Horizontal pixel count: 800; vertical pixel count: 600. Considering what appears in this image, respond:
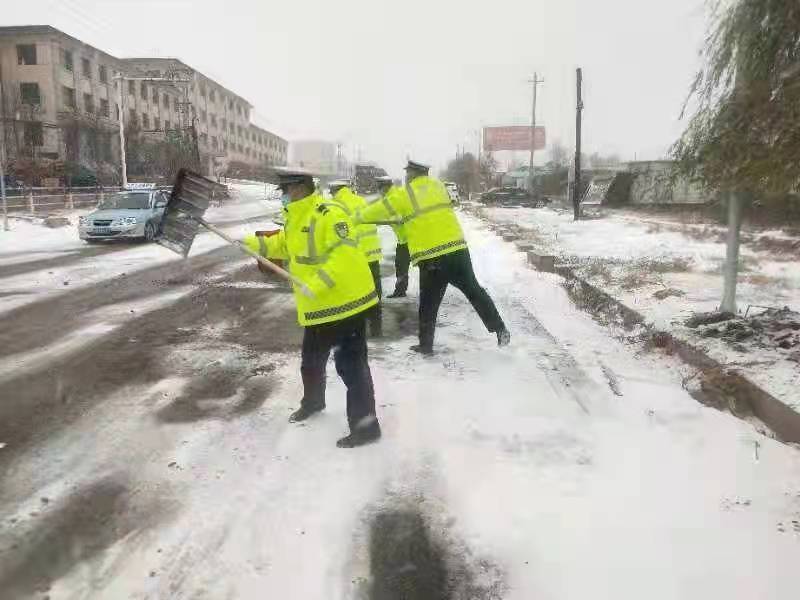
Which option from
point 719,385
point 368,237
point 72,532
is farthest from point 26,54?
point 719,385

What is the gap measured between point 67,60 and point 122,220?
40470 millimetres

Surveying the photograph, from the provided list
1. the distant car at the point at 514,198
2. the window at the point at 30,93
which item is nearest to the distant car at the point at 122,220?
the distant car at the point at 514,198

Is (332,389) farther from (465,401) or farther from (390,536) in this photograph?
(390,536)

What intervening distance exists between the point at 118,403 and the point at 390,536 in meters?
2.81

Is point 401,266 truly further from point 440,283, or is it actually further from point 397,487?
point 397,487

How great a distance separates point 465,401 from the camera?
16.2ft

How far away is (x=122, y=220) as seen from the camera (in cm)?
1752

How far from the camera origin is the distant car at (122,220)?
57.4 feet

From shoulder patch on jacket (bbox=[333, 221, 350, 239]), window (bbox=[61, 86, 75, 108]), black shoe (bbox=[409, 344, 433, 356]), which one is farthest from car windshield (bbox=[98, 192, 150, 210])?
window (bbox=[61, 86, 75, 108])

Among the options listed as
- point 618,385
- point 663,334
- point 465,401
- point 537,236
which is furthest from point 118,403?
point 537,236

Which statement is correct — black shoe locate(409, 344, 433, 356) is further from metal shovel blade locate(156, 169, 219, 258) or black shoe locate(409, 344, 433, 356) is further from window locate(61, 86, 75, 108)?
window locate(61, 86, 75, 108)

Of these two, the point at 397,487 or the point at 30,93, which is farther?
the point at 30,93

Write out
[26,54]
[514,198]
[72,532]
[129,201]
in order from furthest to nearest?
[26,54] → [514,198] → [129,201] → [72,532]

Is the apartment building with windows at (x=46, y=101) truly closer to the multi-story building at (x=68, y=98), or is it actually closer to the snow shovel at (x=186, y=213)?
the multi-story building at (x=68, y=98)
